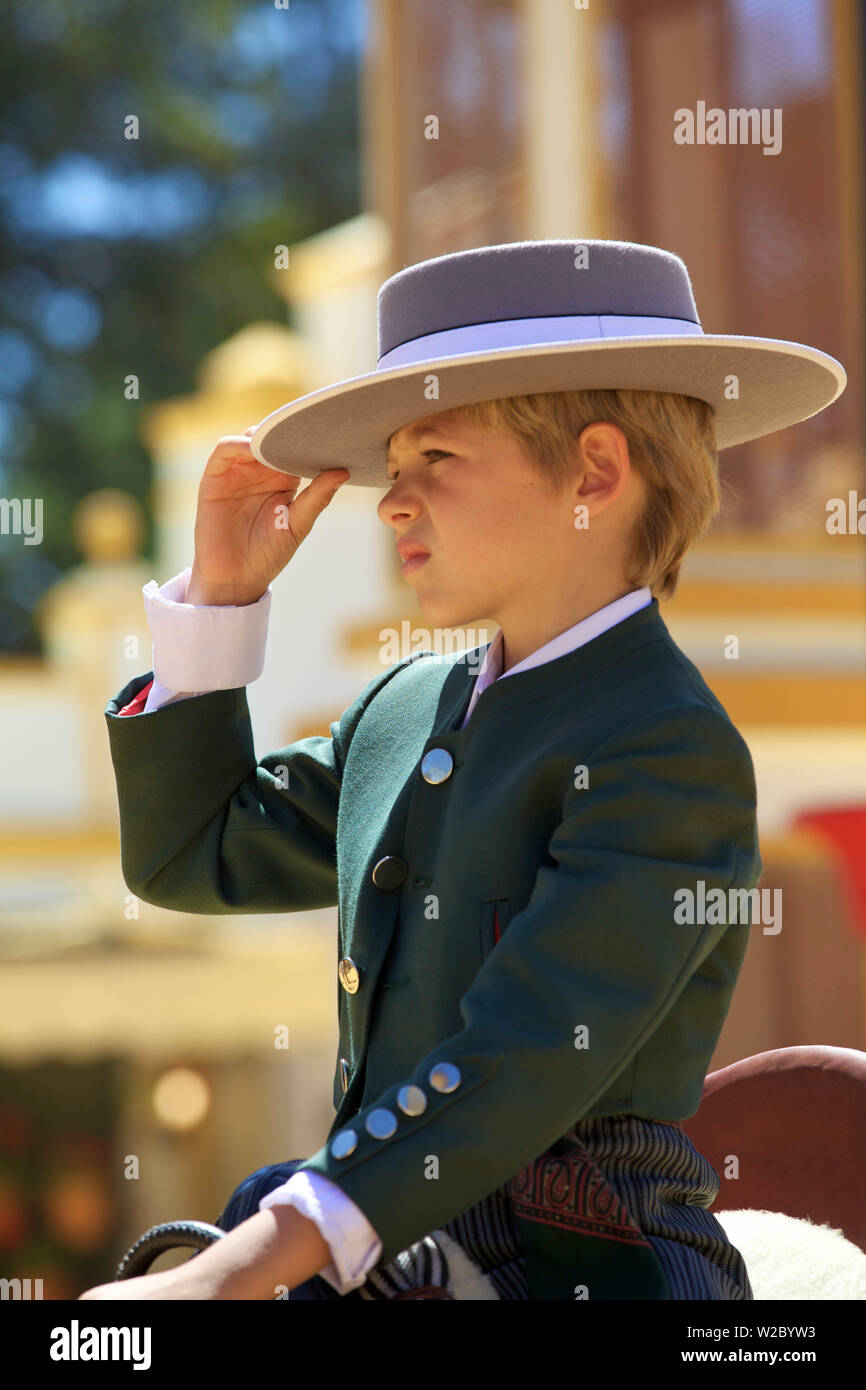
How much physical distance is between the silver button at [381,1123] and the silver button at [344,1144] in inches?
0.5

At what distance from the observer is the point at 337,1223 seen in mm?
1228

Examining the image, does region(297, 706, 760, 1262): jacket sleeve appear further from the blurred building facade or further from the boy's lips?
the blurred building facade

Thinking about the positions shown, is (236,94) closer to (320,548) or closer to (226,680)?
(320,548)

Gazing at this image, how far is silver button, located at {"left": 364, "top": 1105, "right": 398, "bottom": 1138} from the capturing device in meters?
1.26

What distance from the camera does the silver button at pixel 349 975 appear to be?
1.51 m

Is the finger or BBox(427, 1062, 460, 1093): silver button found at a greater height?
the finger

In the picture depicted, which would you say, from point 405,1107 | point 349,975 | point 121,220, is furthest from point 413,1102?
point 121,220

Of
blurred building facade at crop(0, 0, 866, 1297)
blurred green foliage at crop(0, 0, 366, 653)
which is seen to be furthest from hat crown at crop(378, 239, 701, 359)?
blurred green foliage at crop(0, 0, 366, 653)

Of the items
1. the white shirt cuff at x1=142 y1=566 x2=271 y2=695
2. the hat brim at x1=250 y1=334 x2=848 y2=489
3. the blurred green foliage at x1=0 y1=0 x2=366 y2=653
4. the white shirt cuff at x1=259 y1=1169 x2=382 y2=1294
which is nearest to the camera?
the white shirt cuff at x1=259 y1=1169 x2=382 y2=1294

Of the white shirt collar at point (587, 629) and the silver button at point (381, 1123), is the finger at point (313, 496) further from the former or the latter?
the silver button at point (381, 1123)

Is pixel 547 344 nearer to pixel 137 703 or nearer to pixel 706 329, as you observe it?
pixel 137 703

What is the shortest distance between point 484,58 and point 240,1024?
298cm

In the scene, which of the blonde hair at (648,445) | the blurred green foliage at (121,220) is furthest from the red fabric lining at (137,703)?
the blurred green foliage at (121,220)

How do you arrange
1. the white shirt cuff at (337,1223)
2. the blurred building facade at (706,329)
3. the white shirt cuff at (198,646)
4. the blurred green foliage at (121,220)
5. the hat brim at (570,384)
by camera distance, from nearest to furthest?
the white shirt cuff at (337,1223), the hat brim at (570,384), the white shirt cuff at (198,646), the blurred building facade at (706,329), the blurred green foliage at (121,220)
